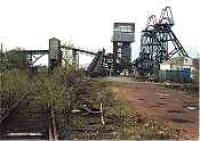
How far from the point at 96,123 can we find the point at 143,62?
57164 mm

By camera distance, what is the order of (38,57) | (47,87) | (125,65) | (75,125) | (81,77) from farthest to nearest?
(125,65) → (38,57) → (81,77) → (47,87) → (75,125)

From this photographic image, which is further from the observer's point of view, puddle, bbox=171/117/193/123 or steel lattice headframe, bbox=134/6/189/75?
steel lattice headframe, bbox=134/6/189/75

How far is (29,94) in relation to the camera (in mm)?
21219

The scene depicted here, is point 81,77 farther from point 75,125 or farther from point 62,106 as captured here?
point 75,125

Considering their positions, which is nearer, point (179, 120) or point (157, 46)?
point (179, 120)

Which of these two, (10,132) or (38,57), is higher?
(38,57)

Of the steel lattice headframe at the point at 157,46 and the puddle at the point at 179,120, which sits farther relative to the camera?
the steel lattice headframe at the point at 157,46

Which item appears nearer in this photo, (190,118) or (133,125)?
(133,125)

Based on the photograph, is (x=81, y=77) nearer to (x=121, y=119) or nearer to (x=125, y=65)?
(x=121, y=119)

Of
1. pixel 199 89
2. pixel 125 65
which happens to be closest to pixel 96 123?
pixel 199 89

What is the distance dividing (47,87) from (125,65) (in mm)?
49882

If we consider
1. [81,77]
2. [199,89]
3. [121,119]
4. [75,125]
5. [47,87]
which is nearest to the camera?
[75,125]

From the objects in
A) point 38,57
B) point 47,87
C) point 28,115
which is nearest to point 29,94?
point 47,87

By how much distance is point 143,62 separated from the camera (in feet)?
234
